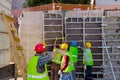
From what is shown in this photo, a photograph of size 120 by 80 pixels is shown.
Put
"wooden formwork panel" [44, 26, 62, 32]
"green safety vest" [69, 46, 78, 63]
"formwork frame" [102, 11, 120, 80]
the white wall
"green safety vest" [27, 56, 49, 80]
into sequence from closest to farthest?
"green safety vest" [27, 56, 49, 80], "green safety vest" [69, 46, 78, 63], "formwork frame" [102, 11, 120, 80], "wooden formwork panel" [44, 26, 62, 32], the white wall

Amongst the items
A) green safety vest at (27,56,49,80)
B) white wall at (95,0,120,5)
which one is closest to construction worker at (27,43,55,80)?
green safety vest at (27,56,49,80)

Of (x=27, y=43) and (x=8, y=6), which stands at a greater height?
(x=8, y=6)

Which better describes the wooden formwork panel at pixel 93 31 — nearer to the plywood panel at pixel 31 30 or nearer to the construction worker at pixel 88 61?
the construction worker at pixel 88 61

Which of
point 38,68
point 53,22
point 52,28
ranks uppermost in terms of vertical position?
point 53,22

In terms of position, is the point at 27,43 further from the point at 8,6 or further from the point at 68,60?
the point at 8,6

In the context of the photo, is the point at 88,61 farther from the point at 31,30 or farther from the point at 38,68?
the point at 38,68

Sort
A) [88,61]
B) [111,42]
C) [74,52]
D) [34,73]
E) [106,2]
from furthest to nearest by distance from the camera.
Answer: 1. [106,2]
2. [111,42]
3. [74,52]
4. [88,61]
5. [34,73]

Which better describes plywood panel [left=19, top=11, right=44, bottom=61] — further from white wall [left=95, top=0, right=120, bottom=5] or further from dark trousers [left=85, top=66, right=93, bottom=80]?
white wall [left=95, top=0, right=120, bottom=5]

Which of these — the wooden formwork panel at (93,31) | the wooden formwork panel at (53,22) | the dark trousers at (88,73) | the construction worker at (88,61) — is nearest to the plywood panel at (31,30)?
the wooden formwork panel at (53,22)

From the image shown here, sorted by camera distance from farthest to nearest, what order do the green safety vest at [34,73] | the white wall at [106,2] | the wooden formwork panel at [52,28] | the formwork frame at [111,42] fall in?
Result: the white wall at [106,2]
the wooden formwork panel at [52,28]
the formwork frame at [111,42]
the green safety vest at [34,73]

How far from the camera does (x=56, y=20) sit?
1641 cm

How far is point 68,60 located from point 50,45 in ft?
18.2

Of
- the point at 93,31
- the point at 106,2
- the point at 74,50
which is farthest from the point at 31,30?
the point at 106,2

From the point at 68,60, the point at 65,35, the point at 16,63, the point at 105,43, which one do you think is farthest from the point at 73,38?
the point at 16,63
